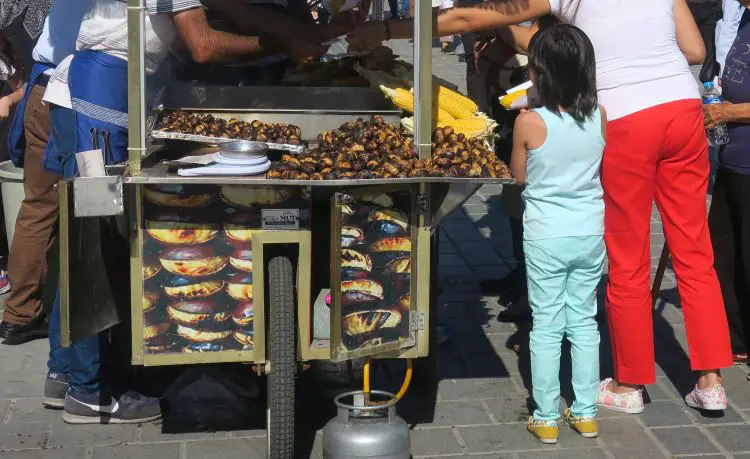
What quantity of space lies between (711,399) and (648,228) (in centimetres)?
76

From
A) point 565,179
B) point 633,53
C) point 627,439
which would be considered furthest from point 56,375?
point 633,53

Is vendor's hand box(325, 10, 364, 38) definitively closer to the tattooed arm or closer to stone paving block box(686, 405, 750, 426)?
the tattooed arm

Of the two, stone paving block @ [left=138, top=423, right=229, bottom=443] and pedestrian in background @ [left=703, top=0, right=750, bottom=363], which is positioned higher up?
pedestrian in background @ [left=703, top=0, right=750, bottom=363]

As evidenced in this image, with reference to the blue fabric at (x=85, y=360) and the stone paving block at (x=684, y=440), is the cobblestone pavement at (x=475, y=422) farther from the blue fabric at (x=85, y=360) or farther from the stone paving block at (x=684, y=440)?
the blue fabric at (x=85, y=360)

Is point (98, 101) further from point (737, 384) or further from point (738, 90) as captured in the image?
point (737, 384)

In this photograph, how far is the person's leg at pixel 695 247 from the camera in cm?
448

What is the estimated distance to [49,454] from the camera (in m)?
4.21

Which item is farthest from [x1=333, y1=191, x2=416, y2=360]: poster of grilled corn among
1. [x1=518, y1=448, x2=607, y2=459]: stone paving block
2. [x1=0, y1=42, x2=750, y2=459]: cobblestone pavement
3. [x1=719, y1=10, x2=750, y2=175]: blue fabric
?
[x1=719, y1=10, x2=750, y2=175]: blue fabric

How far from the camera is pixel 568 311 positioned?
4.32 m

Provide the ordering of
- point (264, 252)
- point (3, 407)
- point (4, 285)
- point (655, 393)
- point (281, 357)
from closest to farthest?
1. point (281, 357)
2. point (264, 252)
3. point (3, 407)
4. point (655, 393)
5. point (4, 285)

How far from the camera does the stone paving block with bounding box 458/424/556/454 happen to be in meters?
4.30

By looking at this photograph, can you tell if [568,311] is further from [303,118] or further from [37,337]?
[37,337]

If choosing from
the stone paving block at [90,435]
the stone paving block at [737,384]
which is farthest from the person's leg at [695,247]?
the stone paving block at [90,435]

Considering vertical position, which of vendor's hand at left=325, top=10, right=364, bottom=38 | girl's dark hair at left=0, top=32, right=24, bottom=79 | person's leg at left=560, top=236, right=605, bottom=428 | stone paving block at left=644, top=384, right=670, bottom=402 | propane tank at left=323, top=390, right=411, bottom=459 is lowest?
stone paving block at left=644, top=384, right=670, bottom=402
